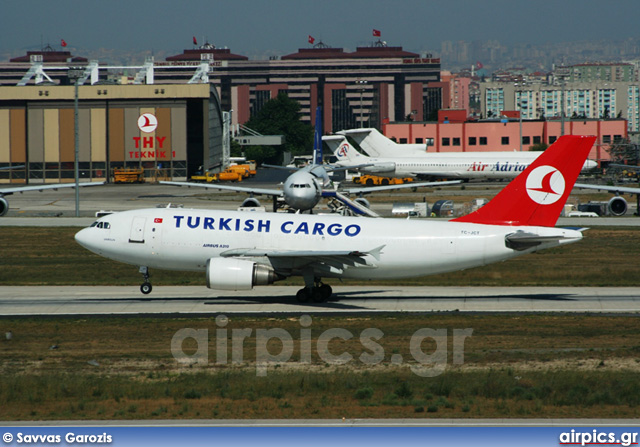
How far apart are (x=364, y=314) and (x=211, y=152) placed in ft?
391

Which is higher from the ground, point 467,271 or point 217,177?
point 217,177

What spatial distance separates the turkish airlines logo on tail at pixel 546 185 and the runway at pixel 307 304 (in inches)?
193

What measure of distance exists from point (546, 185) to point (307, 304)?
12114mm

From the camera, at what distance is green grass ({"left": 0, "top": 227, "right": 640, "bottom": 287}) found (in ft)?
149

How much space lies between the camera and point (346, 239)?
37969mm

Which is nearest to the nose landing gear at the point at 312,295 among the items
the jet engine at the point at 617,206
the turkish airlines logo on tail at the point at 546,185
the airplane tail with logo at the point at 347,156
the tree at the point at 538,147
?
the turkish airlines logo on tail at the point at 546,185

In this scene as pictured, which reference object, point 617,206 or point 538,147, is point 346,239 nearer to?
point 617,206

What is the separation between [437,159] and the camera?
397 ft

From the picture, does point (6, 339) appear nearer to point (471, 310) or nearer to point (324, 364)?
point (324, 364)

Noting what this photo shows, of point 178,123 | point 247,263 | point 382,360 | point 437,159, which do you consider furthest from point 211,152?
point 382,360

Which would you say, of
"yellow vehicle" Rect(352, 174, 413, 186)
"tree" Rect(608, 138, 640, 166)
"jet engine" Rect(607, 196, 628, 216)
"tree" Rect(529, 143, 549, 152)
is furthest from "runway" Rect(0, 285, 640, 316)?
"tree" Rect(529, 143, 549, 152)

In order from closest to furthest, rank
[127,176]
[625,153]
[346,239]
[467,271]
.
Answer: [346,239], [467,271], [127,176], [625,153]

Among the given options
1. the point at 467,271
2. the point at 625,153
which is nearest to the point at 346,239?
the point at 467,271

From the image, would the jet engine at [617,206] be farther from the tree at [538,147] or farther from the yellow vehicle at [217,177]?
the tree at [538,147]
